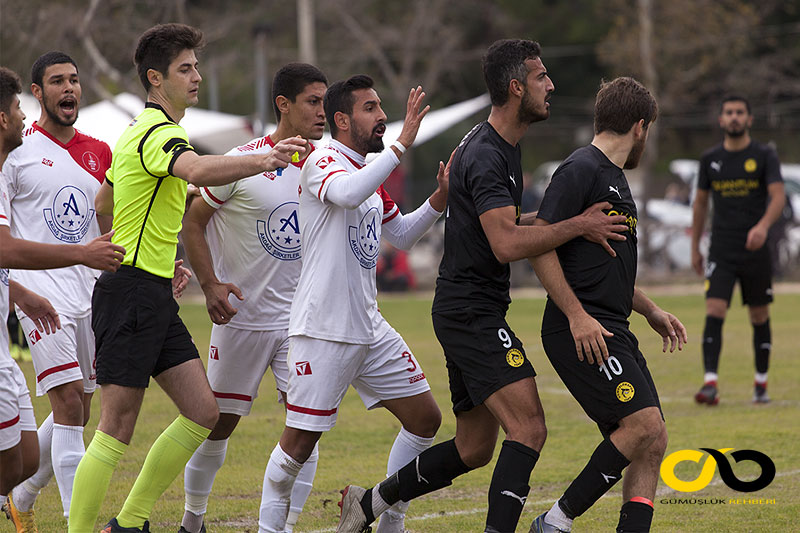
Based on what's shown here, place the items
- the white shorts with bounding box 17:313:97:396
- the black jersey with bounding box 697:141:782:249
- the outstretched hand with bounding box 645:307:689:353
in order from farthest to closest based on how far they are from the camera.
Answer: the black jersey with bounding box 697:141:782:249, the white shorts with bounding box 17:313:97:396, the outstretched hand with bounding box 645:307:689:353

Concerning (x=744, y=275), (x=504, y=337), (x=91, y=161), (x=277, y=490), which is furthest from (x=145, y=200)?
(x=744, y=275)

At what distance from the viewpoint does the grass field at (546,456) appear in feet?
19.7

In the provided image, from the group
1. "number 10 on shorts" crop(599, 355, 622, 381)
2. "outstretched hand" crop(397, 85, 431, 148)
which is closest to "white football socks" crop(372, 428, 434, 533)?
"number 10 on shorts" crop(599, 355, 622, 381)

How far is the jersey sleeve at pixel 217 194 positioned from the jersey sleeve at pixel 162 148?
65 centimetres

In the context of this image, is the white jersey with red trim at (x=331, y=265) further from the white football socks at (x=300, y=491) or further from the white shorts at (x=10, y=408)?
the white shorts at (x=10, y=408)

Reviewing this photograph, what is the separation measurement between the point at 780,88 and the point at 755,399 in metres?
30.0

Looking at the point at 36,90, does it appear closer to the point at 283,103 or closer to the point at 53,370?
the point at 283,103

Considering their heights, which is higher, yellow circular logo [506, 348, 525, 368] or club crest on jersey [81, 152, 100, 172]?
club crest on jersey [81, 152, 100, 172]

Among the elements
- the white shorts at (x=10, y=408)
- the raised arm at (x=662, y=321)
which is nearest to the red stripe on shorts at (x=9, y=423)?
the white shorts at (x=10, y=408)

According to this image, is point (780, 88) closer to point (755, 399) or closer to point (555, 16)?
point (555, 16)

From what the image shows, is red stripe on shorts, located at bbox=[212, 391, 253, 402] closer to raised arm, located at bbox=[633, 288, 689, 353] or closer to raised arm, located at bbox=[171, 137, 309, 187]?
raised arm, located at bbox=[171, 137, 309, 187]

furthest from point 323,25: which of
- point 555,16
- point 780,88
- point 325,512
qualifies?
point 325,512

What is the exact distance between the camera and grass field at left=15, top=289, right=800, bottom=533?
6.01m

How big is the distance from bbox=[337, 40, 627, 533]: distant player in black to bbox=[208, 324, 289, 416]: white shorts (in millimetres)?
945
